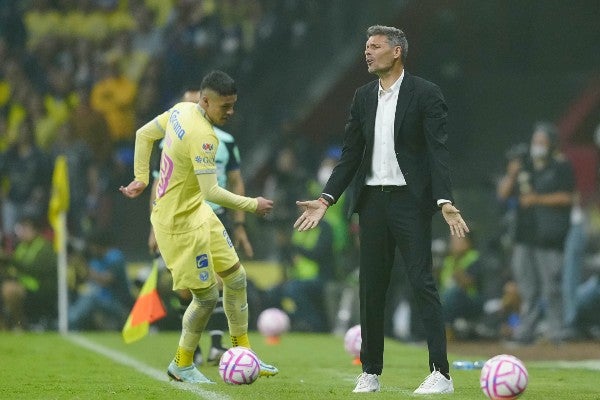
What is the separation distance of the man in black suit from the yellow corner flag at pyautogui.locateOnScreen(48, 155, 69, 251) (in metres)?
9.60

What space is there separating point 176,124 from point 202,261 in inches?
34.5

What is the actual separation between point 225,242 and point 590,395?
252cm

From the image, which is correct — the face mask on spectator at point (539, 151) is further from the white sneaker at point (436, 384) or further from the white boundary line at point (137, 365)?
the white sneaker at point (436, 384)

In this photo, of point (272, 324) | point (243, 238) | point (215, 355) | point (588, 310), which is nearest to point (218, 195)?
point (243, 238)

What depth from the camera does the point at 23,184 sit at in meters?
20.4

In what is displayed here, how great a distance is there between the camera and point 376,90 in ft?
29.6

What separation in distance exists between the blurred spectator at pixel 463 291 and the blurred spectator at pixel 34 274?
4856 millimetres

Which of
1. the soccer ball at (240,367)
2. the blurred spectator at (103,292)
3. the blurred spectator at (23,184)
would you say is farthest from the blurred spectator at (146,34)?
the soccer ball at (240,367)

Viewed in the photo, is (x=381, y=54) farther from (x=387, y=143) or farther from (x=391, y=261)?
(x=391, y=261)

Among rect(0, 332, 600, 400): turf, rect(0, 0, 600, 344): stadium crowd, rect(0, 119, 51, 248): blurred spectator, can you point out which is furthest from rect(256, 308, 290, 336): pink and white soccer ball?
rect(0, 119, 51, 248): blurred spectator

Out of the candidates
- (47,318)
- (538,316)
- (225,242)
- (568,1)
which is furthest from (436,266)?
(225,242)

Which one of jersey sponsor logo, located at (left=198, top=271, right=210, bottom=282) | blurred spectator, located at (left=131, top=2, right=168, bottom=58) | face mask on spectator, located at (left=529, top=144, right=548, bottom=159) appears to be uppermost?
blurred spectator, located at (left=131, top=2, right=168, bottom=58)

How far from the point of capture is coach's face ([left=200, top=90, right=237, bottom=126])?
931 centimetres

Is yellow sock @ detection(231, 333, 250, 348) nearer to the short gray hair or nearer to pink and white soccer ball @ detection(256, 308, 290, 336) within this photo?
the short gray hair
